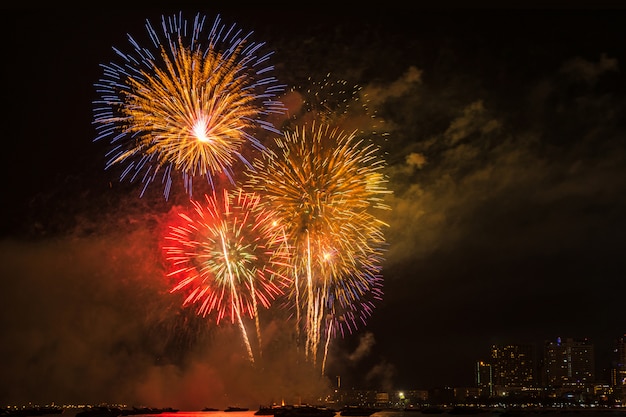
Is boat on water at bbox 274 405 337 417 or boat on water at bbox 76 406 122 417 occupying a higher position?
Answer: boat on water at bbox 274 405 337 417

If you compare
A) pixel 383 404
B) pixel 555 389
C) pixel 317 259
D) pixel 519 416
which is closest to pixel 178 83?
pixel 317 259

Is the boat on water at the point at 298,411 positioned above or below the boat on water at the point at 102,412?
above

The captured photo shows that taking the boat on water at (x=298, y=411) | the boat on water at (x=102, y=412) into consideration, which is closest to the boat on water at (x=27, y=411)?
the boat on water at (x=102, y=412)

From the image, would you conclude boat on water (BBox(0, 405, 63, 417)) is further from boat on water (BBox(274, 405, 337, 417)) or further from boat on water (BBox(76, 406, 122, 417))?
boat on water (BBox(274, 405, 337, 417))

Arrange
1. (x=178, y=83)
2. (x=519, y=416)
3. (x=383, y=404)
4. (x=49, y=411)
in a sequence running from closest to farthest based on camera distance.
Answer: (x=178, y=83), (x=519, y=416), (x=49, y=411), (x=383, y=404)

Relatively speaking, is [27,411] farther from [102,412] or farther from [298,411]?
[298,411]

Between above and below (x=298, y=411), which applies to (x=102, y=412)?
below

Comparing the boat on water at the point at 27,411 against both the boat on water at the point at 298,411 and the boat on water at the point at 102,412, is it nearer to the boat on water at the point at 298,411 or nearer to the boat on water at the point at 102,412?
the boat on water at the point at 102,412

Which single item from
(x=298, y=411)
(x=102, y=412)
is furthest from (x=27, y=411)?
(x=298, y=411)

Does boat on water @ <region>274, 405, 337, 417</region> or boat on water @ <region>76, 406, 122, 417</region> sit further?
boat on water @ <region>76, 406, 122, 417</region>

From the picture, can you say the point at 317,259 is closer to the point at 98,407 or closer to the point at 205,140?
the point at 205,140

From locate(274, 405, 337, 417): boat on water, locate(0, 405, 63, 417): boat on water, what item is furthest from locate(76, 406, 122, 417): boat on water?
locate(274, 405, 337, 417): boat on water
